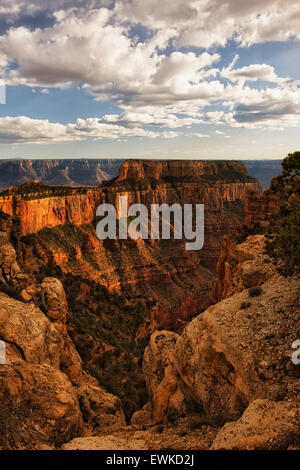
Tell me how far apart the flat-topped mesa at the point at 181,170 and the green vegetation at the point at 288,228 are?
82.1m

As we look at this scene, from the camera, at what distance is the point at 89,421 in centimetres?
2016

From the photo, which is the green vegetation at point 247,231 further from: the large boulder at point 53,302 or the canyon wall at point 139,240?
the large boulder at point 53,302

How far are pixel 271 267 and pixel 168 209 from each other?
265 ft

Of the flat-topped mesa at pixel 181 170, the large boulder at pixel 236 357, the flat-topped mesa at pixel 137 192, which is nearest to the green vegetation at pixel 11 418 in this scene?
the large boulder at pixel 236 357

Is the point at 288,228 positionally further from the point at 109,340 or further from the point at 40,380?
the point at 109,340

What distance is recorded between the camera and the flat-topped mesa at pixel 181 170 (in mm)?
100000

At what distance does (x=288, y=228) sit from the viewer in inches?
637

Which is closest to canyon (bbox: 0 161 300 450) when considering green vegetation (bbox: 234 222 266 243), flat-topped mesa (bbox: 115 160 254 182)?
green vegetation (bbox: 234 222 266 243)

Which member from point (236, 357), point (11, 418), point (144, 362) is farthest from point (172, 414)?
point (144, 362)

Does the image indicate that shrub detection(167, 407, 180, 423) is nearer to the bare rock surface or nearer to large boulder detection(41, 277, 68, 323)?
the bare rock surface

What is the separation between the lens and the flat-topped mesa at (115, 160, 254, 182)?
328ft

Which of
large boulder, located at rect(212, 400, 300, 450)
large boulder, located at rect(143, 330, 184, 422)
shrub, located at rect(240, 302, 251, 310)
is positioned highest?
shrub, located at rect(240, 302, 251, 310)

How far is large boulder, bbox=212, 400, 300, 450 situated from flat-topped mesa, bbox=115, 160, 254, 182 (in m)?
91.5
